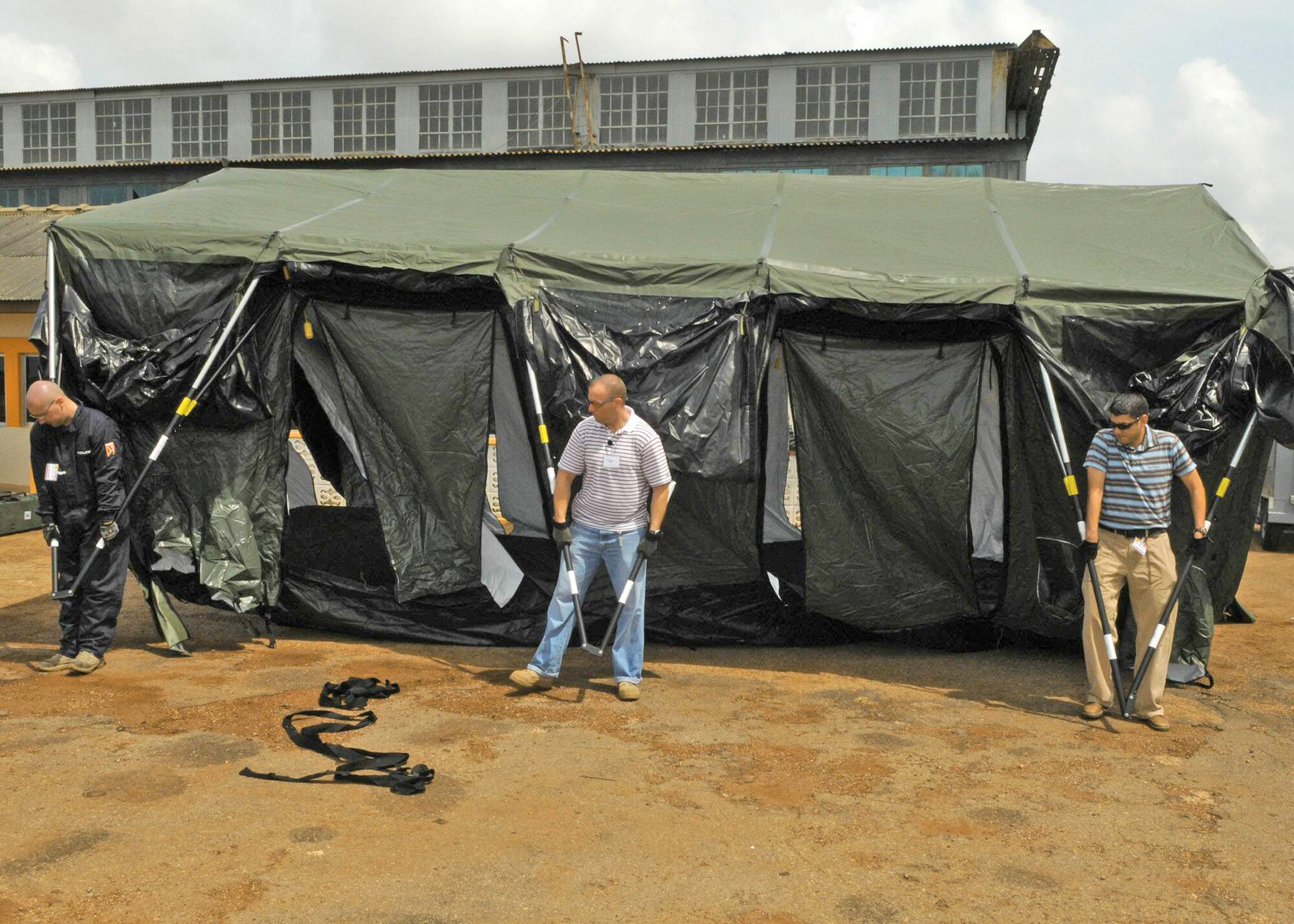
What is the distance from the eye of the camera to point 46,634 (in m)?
7.89

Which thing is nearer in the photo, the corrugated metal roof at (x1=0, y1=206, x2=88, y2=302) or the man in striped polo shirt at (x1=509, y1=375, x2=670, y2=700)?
the man in striped polo shirt at (x1=509, y1=375, x2=670, y2=700)

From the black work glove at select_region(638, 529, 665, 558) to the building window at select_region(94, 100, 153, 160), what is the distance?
102 ft

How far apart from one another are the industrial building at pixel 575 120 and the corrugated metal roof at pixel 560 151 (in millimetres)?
61

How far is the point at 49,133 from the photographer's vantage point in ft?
112

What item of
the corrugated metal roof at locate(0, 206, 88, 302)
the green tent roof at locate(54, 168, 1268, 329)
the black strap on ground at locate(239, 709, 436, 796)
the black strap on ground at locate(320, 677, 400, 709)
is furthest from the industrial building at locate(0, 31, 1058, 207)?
the black strap on ground at locate(239, 709, 436, 796)

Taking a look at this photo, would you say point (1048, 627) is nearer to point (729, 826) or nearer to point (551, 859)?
point (729, 826)

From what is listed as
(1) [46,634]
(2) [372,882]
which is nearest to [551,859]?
(2) [372,882]

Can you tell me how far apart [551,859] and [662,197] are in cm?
542

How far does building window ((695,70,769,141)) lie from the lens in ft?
95.7

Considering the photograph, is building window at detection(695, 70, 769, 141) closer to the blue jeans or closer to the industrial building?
the industrial building

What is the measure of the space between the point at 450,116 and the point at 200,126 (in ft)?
24.0

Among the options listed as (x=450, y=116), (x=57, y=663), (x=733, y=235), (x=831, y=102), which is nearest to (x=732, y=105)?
(x=831, y=102)

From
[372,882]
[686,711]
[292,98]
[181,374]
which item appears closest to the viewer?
[372,882]

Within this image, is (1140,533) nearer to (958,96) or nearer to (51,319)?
(51,319)
